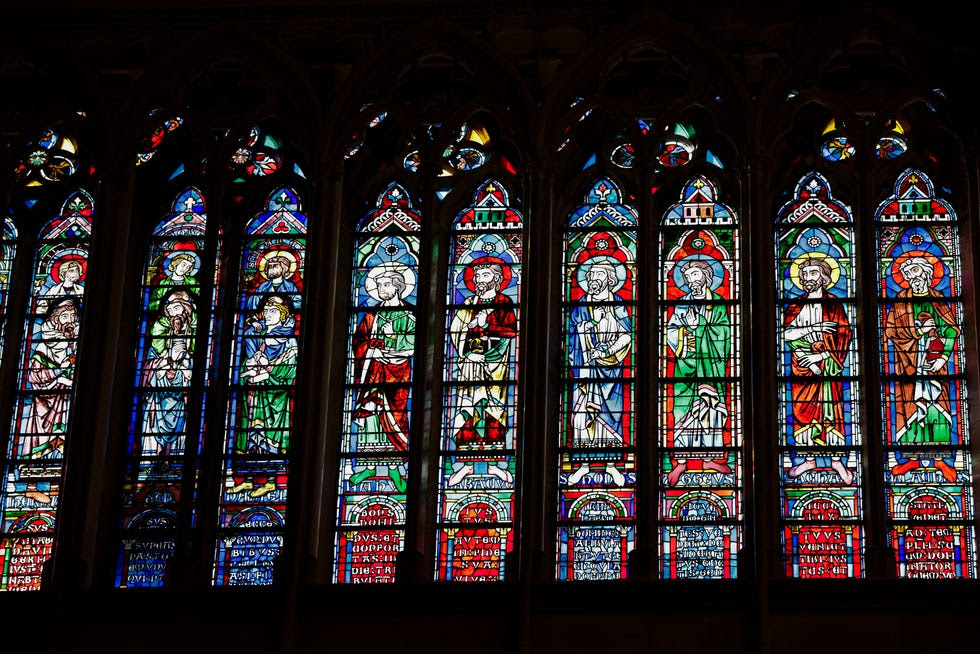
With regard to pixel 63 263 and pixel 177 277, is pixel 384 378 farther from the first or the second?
pixel 63 263

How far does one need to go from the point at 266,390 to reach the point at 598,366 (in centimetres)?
211

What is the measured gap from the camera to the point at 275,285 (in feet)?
44.3

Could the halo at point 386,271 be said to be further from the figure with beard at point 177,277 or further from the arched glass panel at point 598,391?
the figure with beard at point 177,277

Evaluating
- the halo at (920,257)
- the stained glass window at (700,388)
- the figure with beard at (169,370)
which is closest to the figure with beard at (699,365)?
the stained glass window at (700,388)

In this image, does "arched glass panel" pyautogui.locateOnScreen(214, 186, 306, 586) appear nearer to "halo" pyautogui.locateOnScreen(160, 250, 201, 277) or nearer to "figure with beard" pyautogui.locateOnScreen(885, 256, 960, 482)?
"halo" pyautogui.locateOnScreen(160, 250, 201, 277)

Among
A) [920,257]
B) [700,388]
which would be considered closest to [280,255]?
[700,388]

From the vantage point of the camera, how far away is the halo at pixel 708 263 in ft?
43.4

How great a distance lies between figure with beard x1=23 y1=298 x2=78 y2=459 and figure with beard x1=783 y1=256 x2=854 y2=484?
4552 millimetres

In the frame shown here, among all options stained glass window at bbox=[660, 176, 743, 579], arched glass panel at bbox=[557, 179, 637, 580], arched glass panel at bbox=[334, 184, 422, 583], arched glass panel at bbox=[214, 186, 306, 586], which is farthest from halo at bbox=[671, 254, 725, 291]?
arched glass panel at bbox=[214, 186, 306, 586]

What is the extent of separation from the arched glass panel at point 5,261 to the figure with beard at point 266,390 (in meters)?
1.63

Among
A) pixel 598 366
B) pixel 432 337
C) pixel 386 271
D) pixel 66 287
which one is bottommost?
pixel 598 366

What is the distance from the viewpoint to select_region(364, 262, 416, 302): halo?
1345cm

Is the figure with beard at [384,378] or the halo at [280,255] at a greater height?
the halo at [280,255]

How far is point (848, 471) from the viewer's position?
1259 cm
